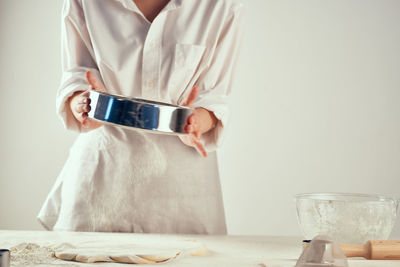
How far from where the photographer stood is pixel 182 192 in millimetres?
1251

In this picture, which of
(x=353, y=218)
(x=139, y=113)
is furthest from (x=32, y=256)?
(x=353, y=218)

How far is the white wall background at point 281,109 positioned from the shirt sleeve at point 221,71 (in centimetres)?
151

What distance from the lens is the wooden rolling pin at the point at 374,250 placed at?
0.77 m

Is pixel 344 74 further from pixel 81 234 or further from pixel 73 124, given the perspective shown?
pixel 81 234

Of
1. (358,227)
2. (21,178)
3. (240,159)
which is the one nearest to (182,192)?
(358,227)

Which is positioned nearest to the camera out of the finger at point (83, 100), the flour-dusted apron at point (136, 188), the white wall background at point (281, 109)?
the finger at point (83, 100)

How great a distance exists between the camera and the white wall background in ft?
9.06

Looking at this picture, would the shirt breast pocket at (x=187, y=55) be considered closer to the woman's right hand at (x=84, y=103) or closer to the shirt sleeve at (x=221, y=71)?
the shirt sleeve at (x=221, y=71)

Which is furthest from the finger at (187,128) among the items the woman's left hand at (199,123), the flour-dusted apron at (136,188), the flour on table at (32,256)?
the flour-dusted apron at (136,188)

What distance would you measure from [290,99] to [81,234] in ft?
6.58

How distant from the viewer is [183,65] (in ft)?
4.21

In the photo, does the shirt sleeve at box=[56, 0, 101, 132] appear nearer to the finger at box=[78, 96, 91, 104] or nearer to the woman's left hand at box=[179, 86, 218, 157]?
the finger at box=[78, 96, 91, 104]

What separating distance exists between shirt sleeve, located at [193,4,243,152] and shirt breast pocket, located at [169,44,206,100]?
0.14 ft

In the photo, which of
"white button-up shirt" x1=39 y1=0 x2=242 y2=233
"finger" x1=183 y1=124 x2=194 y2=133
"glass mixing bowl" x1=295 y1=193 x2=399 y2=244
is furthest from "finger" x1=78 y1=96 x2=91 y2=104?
"glass mixing bowl" x1=295 y1=193 x2=399 y2=244
